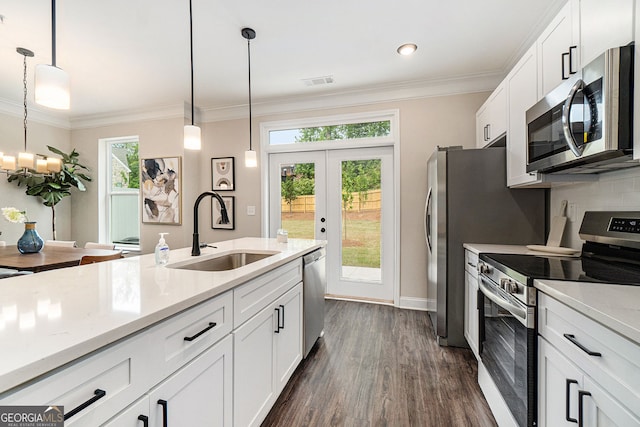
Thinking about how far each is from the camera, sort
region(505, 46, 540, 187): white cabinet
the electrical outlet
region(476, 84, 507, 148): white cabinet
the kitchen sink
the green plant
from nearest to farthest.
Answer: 1. the kitchen sink
2. region(505, 46, 540, 187): white cabinet
3. the electrical outlet
4. region(476, 84, 507, 148): white cabinet
5. the green plant

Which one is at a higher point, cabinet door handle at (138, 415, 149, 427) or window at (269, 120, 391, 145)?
window at (269, 120, 391, 145)

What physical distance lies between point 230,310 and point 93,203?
195 inches

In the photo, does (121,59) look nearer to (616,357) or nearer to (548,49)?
(548,49)

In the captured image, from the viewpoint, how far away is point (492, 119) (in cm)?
266

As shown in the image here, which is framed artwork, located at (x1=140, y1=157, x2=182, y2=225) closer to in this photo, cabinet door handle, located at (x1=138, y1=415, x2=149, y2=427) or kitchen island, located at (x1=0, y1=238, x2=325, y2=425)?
kitchen island, located at (x1=0, y1=238, x2=325, y2=425)

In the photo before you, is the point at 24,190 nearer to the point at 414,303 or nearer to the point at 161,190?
the point at 161,190

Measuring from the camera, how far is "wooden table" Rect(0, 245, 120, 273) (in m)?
2.27

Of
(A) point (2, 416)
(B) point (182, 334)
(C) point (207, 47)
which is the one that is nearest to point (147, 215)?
(C) point (207, 47)

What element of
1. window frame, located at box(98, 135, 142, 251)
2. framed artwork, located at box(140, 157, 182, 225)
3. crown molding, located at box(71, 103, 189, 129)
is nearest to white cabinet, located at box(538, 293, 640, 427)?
framed artwork, located at box(140, 157, 182, 225)

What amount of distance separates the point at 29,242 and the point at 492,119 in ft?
15.5

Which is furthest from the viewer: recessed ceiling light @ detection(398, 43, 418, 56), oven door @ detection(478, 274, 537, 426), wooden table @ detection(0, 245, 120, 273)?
A: recessed ceiling light @ detection(398, 43, 418, 56)

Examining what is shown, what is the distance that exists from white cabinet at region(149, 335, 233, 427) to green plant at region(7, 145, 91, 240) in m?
4.52

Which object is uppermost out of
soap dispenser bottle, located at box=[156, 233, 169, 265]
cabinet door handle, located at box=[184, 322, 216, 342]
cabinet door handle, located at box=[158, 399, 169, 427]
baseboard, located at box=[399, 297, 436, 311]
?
soap dispenser bottle, located at box=[156, 233, 169, 265]

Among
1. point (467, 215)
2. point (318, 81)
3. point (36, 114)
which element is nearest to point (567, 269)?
point (467, 215)
